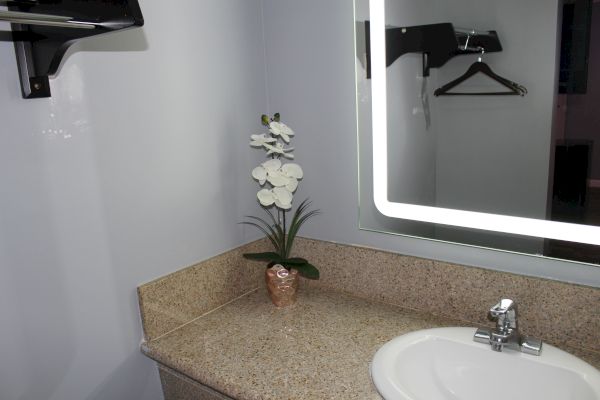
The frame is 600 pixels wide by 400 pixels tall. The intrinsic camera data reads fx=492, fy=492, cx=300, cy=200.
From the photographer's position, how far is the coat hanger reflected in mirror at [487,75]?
92 cm

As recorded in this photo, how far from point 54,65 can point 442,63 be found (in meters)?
0.72

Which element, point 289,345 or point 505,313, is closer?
point 505,313

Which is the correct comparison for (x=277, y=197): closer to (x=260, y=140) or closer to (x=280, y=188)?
(x=280, y=188)

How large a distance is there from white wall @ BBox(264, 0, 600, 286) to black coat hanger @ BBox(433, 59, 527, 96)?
0.22 meters

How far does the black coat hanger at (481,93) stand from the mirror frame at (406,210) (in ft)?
0.44

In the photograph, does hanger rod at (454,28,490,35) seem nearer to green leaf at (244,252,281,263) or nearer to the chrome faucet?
the chrome faucet

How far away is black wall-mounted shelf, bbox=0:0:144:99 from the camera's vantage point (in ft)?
2.20

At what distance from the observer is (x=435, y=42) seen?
1.00 metres

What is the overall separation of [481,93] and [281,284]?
2.00ft

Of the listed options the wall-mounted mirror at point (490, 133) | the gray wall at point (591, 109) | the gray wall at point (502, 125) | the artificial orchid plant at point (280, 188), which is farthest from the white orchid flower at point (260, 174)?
the gray wall at point (591, 109)

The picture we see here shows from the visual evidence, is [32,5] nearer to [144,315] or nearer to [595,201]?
[144,315]

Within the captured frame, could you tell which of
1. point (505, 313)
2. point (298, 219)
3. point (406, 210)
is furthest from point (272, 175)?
point (505, 313)

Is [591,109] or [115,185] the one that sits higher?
[591,109]

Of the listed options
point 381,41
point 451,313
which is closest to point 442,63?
point 381,41
